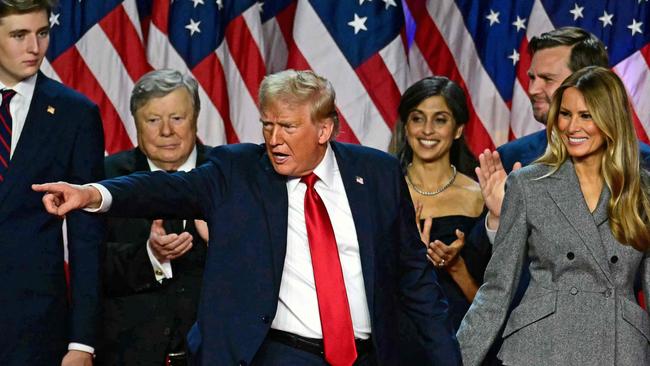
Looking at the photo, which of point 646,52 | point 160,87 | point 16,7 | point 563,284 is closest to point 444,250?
point 563,284

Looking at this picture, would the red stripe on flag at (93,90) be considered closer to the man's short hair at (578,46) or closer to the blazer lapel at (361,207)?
the man's short hair at (578,46)

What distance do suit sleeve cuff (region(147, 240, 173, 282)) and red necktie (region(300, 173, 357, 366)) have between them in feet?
3.88

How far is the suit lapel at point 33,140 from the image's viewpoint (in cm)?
447

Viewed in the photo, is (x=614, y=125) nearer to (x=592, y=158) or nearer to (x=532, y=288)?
(x=592, y=158)

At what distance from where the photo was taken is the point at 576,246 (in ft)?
14.2

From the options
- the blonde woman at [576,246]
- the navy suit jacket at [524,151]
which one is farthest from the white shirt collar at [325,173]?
the navy suit jacket at [524,151]

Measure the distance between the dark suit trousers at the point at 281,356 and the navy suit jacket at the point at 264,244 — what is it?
0.09 m

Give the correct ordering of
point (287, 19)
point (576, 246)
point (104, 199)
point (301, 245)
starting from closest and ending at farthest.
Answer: point (104, 199), point (301, 245), point (576, 246), point (287, 19)

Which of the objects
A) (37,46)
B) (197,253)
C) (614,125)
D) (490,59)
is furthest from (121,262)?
(490,59)

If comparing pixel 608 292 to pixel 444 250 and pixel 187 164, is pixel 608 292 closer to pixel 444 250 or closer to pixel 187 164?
pixel 444 250

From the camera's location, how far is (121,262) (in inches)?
201

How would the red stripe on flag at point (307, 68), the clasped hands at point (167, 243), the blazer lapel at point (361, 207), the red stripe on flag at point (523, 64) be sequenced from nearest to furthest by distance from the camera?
the blazer lapel at point (361, 207)
the clasped hands at point (167, 243)
the red stripe on flag at point (307, 68)
the red stripe on flag at point (523, 64)

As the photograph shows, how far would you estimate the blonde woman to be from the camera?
4.31m

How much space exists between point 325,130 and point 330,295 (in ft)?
1.90
